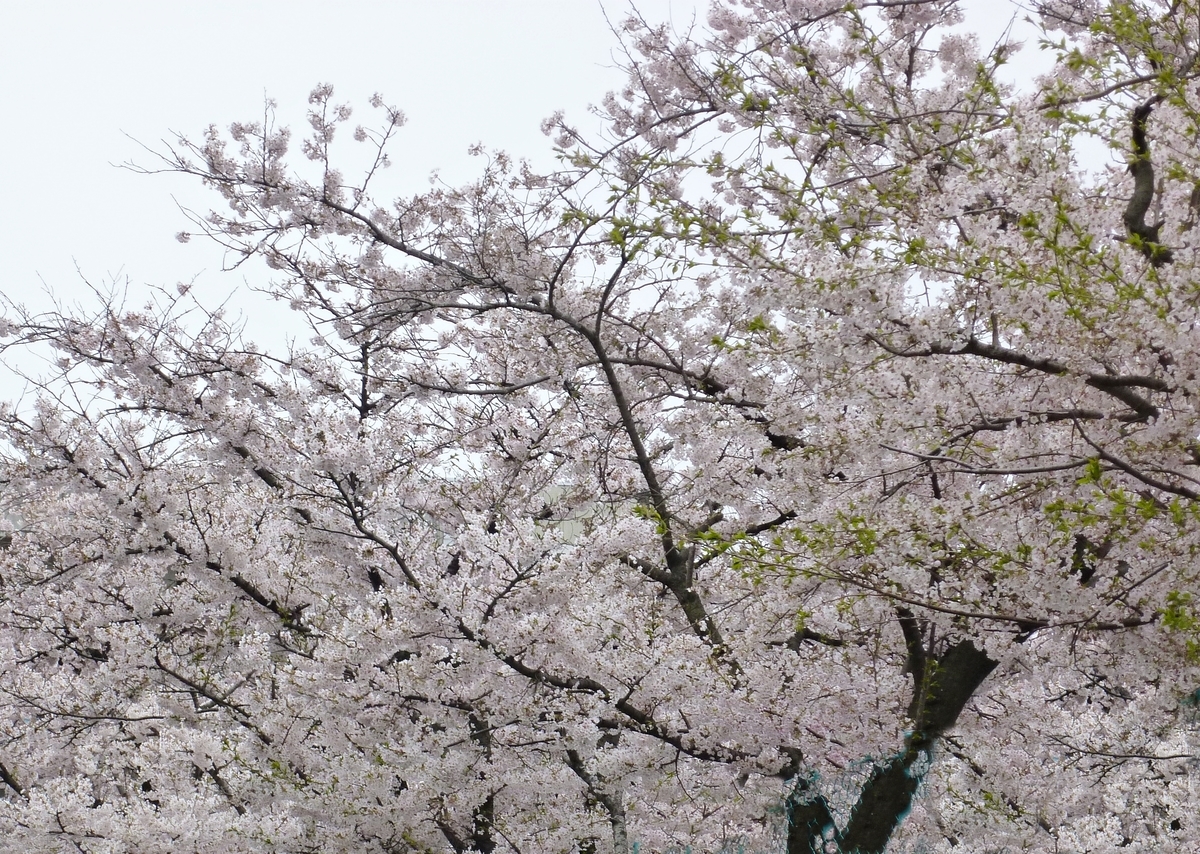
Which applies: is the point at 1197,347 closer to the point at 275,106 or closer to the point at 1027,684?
the point at 1027,684

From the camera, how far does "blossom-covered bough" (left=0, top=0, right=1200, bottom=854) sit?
4.08m

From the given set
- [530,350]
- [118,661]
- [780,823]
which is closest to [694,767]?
[780,823]

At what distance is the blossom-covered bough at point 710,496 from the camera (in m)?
4.08

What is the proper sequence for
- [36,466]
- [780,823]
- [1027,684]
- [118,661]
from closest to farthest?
[780,823]
[1027,684]
[36,466]
[118,661]

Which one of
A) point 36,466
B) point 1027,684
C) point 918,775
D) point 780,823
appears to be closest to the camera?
point 918,775

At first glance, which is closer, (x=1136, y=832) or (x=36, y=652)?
(x=1136, y=832)

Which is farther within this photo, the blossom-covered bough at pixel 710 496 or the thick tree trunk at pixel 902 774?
the thick tree trunk at pixel 902 774

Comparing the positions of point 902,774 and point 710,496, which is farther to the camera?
point 710,496

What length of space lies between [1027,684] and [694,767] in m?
2.46

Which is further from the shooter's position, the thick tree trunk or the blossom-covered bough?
the thick tree trunk

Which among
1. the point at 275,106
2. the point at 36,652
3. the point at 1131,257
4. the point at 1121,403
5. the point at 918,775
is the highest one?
the point at 275,106

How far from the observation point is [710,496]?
7.61 meters

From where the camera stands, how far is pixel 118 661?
341 inches

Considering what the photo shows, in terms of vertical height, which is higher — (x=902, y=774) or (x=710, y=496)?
(x=710, y=496)
